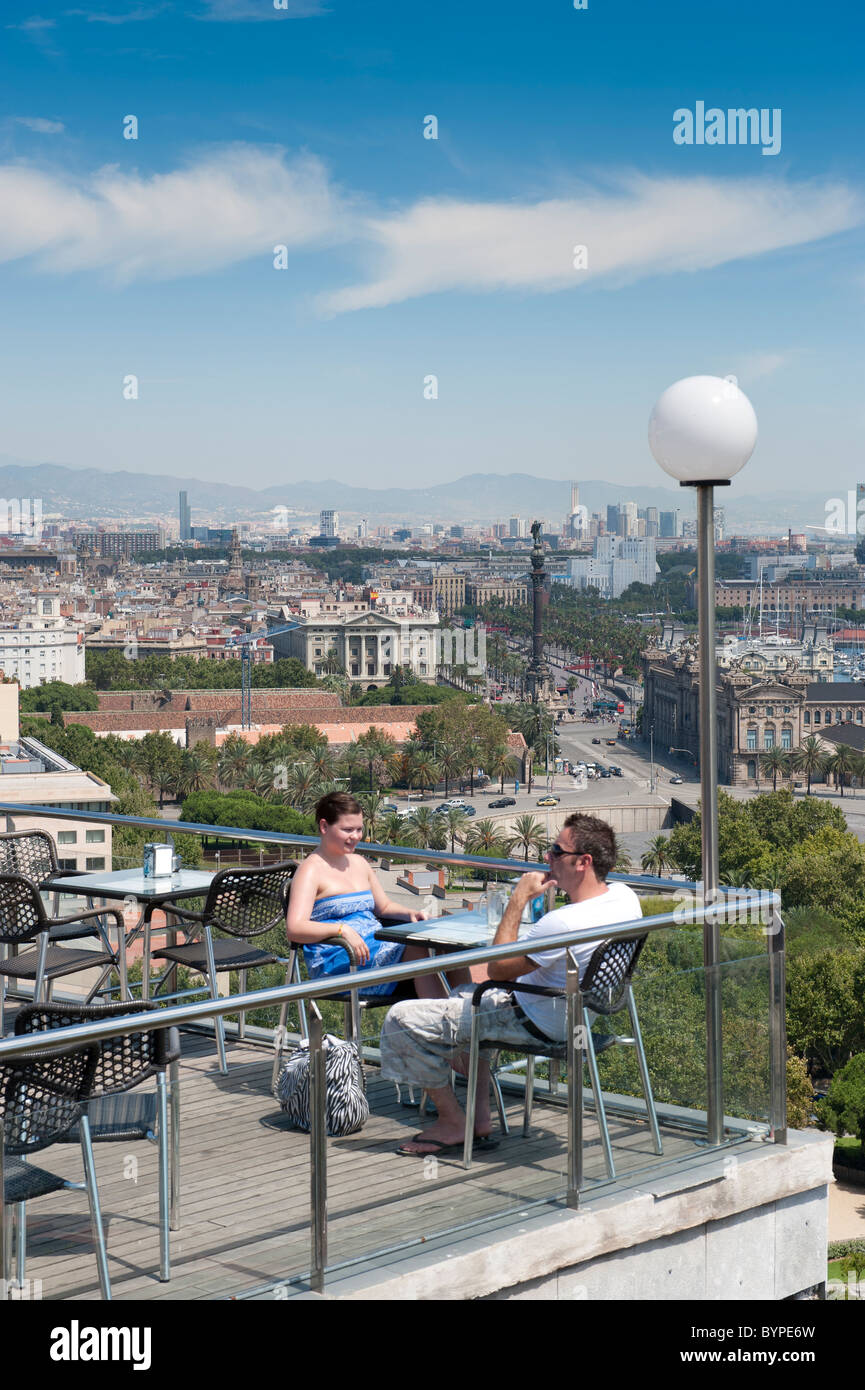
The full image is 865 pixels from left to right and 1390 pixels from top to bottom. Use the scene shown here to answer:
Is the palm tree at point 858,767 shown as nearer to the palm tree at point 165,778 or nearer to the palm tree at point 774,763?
the palm tree at point 774,763

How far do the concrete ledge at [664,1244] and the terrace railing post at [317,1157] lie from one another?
76 millimetres

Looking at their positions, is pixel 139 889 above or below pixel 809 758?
above

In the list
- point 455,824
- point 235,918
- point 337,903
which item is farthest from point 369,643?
point 337,903

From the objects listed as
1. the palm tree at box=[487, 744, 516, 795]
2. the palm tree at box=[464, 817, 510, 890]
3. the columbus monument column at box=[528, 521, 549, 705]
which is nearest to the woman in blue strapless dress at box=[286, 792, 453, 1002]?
the palm tree at box=[464, 817, 510, 890]

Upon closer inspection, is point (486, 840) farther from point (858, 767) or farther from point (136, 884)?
point (136, 884)

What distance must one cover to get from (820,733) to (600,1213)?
102 m

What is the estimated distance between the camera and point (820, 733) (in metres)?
102

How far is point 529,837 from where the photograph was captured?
65.2 metres

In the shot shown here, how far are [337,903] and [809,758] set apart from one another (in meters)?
91.1

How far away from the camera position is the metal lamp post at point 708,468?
14.7 ft

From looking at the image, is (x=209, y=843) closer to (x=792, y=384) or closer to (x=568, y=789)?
(x=568, y=789)

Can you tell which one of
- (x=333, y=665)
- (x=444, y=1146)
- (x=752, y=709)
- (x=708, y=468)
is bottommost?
(x=752, y=709)

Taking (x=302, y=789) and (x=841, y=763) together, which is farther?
(x=841, y=763)
